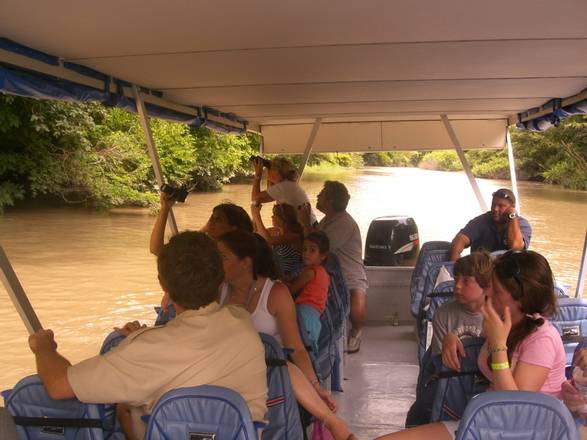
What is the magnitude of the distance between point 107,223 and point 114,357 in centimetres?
1737

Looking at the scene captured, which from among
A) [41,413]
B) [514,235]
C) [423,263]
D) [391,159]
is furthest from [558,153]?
[41,413]

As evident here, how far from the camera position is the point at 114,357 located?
74.9 inches

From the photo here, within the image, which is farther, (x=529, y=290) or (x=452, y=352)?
(x=452, y=352)

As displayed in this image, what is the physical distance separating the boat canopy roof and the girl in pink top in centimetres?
109

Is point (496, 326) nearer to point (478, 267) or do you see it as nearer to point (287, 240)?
point (478, 267)

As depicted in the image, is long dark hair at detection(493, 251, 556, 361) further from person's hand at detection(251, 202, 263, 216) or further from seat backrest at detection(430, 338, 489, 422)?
person's hand at detection(251, 202, 263, 216)

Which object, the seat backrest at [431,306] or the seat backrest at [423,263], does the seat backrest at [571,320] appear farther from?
the seat backrest at [423,263]

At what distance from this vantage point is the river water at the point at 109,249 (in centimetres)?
1021

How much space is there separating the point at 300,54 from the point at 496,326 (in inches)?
74.5

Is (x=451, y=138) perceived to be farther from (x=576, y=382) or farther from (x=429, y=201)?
(x=429, y=201)

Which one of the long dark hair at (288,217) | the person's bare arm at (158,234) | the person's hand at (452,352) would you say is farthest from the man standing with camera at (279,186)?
the person's hand at (452,352)

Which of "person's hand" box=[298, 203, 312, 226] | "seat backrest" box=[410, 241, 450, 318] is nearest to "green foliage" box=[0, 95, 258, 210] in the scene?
"person's hand" box=[298, 203, 312, 226]

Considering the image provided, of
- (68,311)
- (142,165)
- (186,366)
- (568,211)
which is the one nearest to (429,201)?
(568,211)

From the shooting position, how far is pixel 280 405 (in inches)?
94.2
